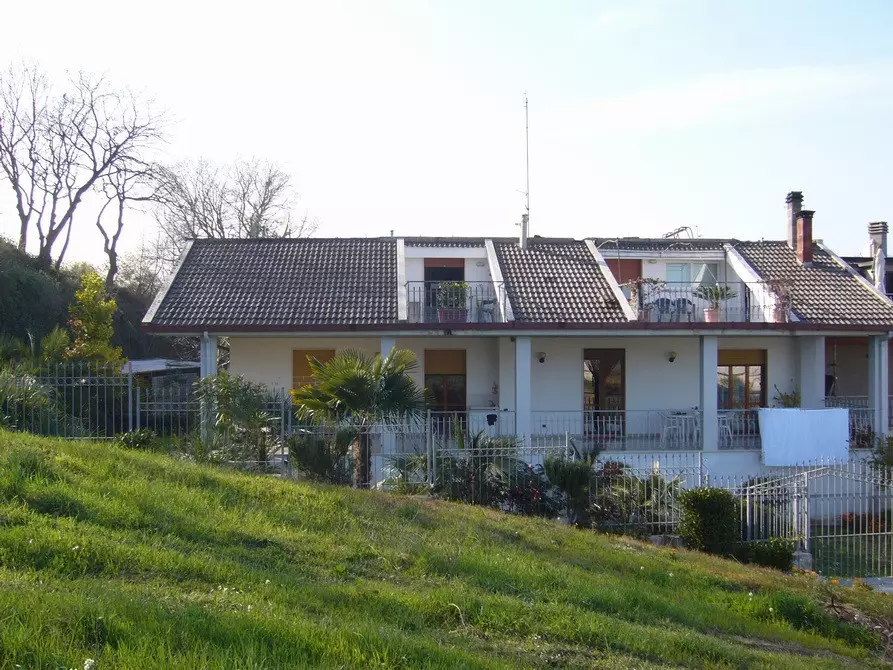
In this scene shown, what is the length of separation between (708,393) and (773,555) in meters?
7.32

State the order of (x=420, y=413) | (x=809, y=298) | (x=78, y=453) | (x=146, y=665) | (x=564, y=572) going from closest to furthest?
(x=146, y=665) < (x=564, y=572) < (x=78, y=453) < (x=420, y=413) < (x=809, y=298)

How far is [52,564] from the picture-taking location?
5840 millimetres

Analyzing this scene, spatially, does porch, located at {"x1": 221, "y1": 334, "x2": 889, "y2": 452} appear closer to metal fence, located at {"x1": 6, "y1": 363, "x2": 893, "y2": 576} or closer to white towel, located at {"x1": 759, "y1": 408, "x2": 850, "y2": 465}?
white towel, located at {"x1": 759, "y1": 408, "x2": 850, "y2": 465}

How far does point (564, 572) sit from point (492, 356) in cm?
1268

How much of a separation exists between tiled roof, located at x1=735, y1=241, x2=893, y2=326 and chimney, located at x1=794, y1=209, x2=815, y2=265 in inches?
8.8

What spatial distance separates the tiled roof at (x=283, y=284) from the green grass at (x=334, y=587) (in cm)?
792

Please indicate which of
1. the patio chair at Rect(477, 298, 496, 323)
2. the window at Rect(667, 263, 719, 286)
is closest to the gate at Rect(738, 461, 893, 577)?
the patio chair at Rect(477, 298, 496, 323)

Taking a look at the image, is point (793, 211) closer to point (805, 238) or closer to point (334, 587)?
point (805, 238)

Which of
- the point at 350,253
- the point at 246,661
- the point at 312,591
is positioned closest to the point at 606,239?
the point at 350,253

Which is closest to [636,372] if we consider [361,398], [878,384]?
[878,384]

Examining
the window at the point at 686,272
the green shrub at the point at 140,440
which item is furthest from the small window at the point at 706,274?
the green shrub at the point at 140,440

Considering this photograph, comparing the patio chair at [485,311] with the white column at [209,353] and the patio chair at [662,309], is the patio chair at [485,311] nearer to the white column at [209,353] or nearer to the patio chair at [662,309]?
the patio chair at [662,309]

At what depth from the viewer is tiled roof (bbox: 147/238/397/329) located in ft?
60.6

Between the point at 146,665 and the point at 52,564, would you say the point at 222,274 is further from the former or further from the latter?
the point at 146,665
